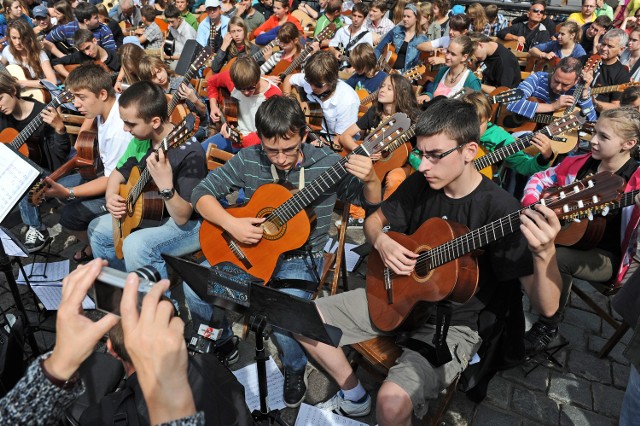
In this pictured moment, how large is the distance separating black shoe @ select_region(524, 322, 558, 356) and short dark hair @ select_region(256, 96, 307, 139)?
7.11 feet

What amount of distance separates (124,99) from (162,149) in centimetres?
59

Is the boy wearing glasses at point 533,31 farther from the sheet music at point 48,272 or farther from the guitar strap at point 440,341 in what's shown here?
the sheet music at point 48,272

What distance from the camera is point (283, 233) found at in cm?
306

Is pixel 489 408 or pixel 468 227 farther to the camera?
pixel 489 408

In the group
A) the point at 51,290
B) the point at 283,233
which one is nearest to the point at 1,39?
the point at 51,290

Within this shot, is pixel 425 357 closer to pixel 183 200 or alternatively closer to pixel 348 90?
pixel 183 200

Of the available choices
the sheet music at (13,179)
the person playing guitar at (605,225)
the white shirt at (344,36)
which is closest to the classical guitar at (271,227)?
the sheet music at (13,179)

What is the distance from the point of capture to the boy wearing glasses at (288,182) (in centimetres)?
295

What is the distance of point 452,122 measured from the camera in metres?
2.52

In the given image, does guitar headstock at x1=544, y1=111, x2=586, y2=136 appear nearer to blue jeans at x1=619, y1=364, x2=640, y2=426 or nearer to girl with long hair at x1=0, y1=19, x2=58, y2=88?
blue jeans at x1=619, y1=364, x2=640, y2=426

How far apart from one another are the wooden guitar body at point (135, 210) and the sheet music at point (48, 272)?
81 centimetres

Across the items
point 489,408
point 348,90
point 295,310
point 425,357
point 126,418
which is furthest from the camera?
point 348,90

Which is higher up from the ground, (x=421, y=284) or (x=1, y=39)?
(x=421, y=284)

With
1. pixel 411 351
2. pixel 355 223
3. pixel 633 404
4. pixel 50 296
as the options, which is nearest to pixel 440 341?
pixel 411 351
